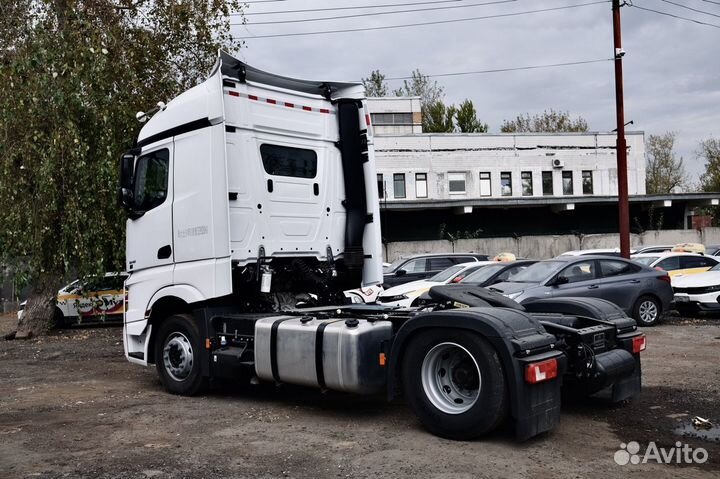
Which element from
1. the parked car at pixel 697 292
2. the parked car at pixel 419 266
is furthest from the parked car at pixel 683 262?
the parked car at pixel 419 266

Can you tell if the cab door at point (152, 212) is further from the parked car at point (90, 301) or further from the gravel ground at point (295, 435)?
the parked car at point (90, 301)

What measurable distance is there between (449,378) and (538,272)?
8497mm

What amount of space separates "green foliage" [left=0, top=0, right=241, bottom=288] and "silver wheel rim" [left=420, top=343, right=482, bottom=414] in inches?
414

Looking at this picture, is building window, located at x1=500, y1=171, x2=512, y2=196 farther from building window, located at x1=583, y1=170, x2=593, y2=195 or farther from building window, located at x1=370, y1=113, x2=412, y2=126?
building window, located at x1=370, y1=113, x2=412, y2=126

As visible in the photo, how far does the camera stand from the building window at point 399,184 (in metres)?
42.8

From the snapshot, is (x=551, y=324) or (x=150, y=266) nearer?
(x=551, y=324)

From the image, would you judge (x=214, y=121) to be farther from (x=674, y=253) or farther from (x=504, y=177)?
(x=504, y=177)

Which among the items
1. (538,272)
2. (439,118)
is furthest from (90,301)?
(439,118)

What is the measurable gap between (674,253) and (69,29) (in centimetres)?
1579

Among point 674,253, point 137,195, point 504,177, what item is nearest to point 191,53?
point 137,195

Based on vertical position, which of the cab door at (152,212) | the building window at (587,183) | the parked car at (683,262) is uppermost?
the building window at (587,183)

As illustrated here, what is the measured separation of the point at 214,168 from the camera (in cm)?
795

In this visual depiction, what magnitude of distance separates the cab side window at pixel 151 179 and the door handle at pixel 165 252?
542mm

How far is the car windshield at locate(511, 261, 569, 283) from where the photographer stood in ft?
45.8
